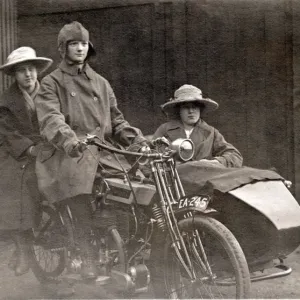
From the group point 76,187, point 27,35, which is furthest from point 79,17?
point 76,187

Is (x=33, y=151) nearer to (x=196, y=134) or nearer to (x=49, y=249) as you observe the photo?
(x=49, y=249)

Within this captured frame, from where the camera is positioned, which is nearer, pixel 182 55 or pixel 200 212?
pixel 200 212

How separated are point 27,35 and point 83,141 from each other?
3472mm

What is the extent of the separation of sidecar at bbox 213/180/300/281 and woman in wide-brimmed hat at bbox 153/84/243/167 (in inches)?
41.0

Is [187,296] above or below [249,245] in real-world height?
below

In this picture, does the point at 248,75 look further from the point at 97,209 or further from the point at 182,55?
the point at 97,209

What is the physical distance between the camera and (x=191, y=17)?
21.4 feet

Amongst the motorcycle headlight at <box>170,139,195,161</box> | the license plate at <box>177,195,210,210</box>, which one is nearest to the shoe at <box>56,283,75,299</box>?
the license plate at <box>177,195,210,210</box>

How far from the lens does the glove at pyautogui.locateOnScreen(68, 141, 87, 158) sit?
391 centimetres

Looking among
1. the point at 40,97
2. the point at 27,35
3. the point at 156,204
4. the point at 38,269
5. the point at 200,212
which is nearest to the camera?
the point at 200,212

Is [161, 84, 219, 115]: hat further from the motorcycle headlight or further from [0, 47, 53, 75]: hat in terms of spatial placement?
the motorcycle headlight

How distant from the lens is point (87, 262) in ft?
13.9

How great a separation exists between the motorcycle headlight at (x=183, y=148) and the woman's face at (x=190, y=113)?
1.27 meters

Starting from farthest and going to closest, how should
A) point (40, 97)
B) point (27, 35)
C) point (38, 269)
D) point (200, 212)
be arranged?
point (27, 35), point (38, 269), point (40, 97), point (200, 212)
